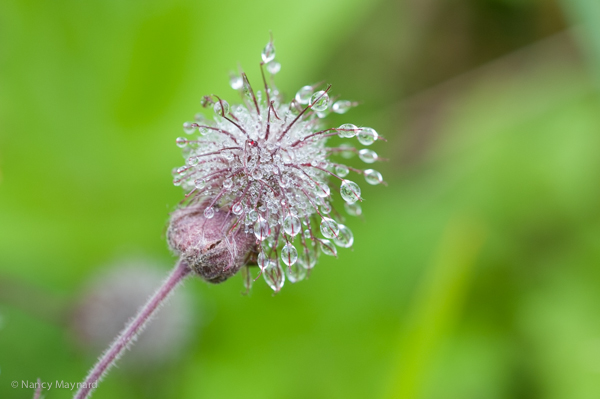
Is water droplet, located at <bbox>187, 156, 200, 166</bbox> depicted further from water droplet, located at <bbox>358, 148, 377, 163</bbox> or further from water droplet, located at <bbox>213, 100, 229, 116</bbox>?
water droplet, located at <bbox>358, 148, 377, 163</bbox>

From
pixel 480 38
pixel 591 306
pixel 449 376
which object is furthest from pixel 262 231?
pixel 480 38

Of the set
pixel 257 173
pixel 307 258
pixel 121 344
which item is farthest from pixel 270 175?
pixel 121 344

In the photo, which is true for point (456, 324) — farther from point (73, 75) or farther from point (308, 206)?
point (73, 75)

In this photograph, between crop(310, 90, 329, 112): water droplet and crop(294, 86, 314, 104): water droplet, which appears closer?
crop(310, 90, 329, 112): water droplet

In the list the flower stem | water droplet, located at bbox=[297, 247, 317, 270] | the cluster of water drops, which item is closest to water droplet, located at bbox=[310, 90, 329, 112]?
the cluster of water drops

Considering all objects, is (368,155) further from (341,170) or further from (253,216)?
(253,216)
